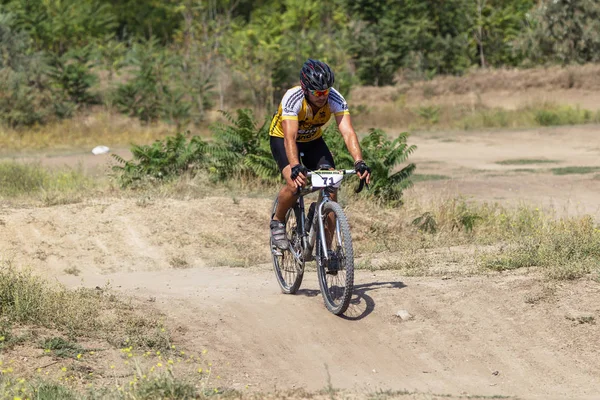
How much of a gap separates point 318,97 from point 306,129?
1.28 ft

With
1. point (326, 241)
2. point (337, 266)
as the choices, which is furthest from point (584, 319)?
point (326, 241)

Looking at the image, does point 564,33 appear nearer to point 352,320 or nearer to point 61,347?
point 352,320

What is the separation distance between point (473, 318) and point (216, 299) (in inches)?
92.9

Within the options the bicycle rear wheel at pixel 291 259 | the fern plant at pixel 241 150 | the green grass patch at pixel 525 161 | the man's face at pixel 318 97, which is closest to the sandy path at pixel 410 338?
the bicycle rear wheel at pixel 291 259

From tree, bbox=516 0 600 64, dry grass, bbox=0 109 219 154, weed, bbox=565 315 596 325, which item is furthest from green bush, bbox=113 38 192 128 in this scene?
weed, bbox=565 315 596 325

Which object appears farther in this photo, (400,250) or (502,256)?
(400,250)

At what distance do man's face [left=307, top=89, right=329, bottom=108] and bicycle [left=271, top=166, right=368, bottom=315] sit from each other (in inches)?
22.0

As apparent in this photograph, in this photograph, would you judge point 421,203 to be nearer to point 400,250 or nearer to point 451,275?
point 400,250

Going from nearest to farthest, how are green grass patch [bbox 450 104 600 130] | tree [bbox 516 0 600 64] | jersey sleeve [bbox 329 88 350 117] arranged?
jersey sleeve [bbox 329 88 350 117] < green grass patch [bbox 450 104 600 130] < tree [bbox 516 0 600 64]

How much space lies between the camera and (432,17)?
46969mm

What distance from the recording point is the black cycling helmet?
777 centimetres

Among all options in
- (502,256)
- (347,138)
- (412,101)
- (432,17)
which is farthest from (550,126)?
(347,138)

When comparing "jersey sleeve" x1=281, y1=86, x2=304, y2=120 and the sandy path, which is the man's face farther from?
the sandy path

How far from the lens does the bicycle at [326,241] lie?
7.56 metres
